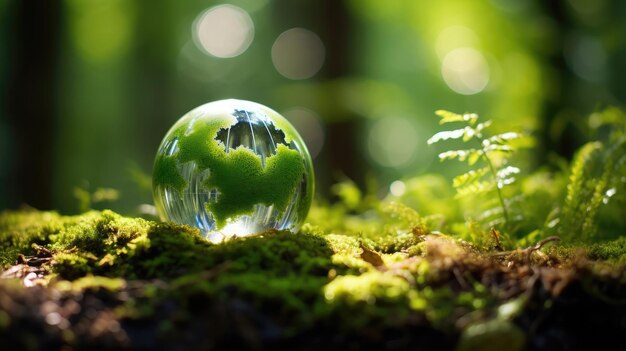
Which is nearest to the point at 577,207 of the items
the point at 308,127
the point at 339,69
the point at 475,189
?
the point at 475,189

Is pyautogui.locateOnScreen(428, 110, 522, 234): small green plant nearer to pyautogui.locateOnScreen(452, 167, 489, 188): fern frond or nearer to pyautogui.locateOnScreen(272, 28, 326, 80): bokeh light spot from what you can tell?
pyautogui.locateOnScreen(452, 167, 489, 188): fern frond

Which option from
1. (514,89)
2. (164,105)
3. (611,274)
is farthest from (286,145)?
(164,105)

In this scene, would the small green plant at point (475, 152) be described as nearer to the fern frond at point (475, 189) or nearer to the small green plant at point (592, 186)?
the fern frond at point (475, 189)

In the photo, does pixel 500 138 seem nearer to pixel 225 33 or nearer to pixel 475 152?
pixel 475 152

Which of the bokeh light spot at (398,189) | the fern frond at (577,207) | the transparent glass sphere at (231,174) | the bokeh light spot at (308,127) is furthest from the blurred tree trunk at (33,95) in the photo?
the bokeh light spot at (308,127)

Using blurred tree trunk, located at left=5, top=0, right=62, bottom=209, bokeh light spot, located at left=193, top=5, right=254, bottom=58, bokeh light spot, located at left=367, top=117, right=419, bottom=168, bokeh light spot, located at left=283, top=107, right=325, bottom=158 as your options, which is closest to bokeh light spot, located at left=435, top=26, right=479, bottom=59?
bokeh light spot, located at left=283, top=107, right=325, bottom=158
